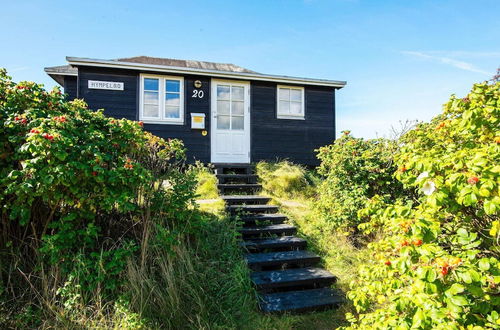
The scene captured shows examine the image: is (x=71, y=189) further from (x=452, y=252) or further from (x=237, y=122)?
(x=237, y=122)

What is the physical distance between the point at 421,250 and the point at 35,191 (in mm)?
3251

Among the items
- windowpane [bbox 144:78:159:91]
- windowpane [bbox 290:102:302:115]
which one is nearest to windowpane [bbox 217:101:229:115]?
windowpane [bbox 144:78:159:91]

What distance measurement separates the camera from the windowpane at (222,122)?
30.6 feet

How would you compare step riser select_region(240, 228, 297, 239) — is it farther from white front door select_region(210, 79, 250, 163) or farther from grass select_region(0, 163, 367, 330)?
white front door select_region(210, 79, 250, 163)

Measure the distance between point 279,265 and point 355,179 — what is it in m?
1.98

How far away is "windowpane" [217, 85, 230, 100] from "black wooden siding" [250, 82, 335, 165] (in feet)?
2.65

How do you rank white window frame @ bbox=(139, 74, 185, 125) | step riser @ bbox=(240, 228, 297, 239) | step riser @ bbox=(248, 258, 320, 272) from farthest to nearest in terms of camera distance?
1. white window frame @ bbox=(139, 74, 185, 125)
2. step riser @ bbox=(240, 228, 297, 239)
3. step riser @ bbox=(248, 258, 320, 272)

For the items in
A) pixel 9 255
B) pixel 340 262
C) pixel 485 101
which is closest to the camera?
pixel 485 101

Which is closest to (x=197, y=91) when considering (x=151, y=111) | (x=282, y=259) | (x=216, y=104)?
(x=216, y=104)

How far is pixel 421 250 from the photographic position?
4.81 feet

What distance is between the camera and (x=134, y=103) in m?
8.73

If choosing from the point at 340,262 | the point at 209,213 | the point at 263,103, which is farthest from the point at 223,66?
the point at 340,262

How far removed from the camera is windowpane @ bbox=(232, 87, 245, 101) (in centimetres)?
949

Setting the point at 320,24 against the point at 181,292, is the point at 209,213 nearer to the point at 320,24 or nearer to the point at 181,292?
the point at 181,292
